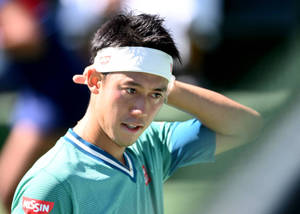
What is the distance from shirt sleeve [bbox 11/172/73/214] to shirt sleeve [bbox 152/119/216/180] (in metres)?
0.69

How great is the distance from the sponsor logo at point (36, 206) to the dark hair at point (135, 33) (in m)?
0.69

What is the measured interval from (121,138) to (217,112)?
0.55 metres

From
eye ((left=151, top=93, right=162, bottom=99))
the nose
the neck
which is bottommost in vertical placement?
the neck

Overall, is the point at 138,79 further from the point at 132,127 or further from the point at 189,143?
the point at 189,143

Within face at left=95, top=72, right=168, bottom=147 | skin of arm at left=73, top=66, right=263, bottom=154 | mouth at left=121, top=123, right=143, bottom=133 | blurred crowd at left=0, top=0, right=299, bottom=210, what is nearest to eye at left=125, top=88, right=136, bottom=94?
face at left=95, top=72, right=168, bottom=147

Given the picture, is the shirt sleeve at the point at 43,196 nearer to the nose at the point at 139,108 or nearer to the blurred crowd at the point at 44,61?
the nose at the point at 139,108

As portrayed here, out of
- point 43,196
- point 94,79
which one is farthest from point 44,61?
point 43,196

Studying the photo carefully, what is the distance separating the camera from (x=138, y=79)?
1933mm

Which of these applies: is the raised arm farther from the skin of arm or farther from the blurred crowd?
the blurred crowd

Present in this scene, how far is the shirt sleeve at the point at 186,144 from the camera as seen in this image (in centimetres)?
227

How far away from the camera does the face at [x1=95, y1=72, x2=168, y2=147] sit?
6.25 ft

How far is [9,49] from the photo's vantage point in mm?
3604

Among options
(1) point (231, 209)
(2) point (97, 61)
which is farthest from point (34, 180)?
(1) point (231, 209)

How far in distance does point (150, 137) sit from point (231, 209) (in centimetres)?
164
